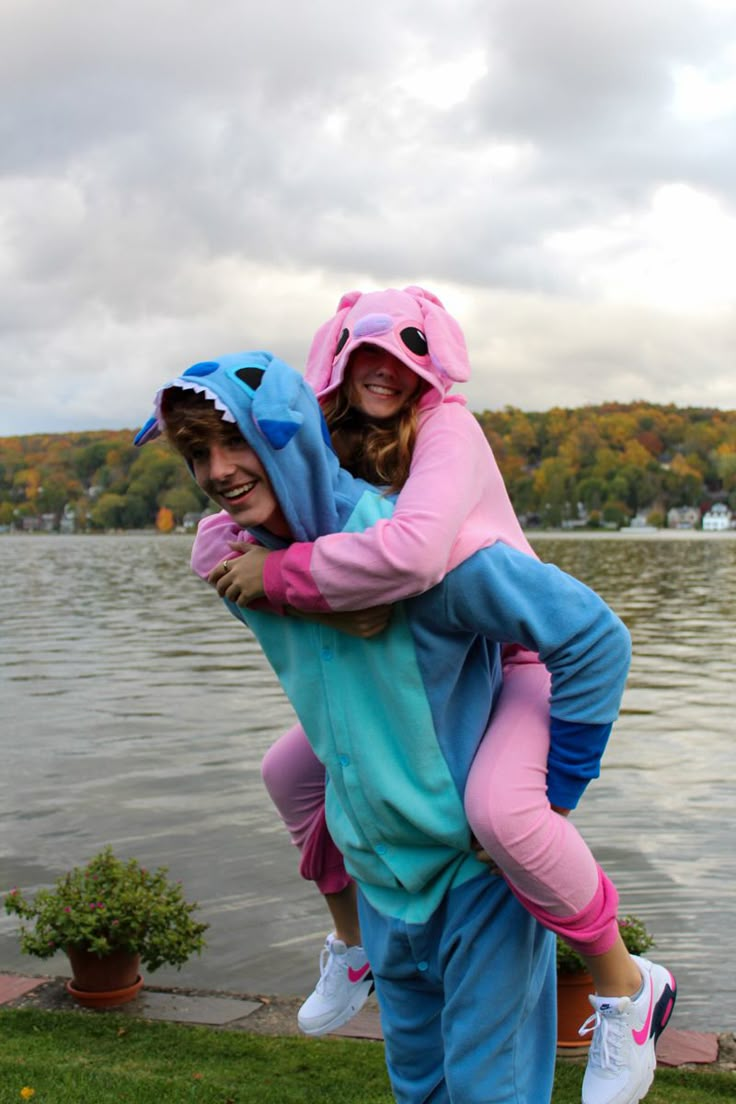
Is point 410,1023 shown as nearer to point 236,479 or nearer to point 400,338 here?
point 236,479

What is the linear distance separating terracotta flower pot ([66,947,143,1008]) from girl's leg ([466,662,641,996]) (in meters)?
3.87

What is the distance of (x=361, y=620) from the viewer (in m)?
2.22

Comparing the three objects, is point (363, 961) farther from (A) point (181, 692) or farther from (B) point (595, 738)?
(A) point (181, 692)

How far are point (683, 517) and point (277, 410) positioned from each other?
6164 inches

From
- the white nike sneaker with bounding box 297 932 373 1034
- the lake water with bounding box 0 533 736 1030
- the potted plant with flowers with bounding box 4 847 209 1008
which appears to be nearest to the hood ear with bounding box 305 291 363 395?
the white nike sneaker with bounding box 297 932 373 1034

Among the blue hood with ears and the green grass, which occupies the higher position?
the blue hood with ears

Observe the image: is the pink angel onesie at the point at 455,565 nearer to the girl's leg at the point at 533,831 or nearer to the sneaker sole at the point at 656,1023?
the girl's leg at the point at 533,831

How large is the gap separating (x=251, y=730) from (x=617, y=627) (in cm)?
1269

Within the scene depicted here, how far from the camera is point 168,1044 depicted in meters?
5.04

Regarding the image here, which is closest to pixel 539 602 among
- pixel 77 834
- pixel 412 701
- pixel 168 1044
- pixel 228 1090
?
pixel 412 701

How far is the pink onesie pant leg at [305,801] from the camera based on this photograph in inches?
108

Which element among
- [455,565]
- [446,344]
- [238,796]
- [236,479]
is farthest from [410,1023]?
[238,796]

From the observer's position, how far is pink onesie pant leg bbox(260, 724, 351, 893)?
8.96 feet

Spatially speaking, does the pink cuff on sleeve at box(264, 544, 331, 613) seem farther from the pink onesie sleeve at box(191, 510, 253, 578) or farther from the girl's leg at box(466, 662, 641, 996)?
the girl's leg at box(466, 662, 641, 996)
